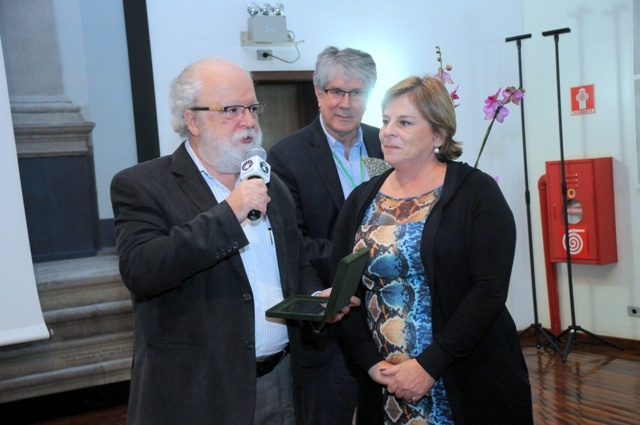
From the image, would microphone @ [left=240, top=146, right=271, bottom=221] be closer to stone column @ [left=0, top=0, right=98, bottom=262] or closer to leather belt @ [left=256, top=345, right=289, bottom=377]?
leather belt @ [left=256, top=345, right=289, bottom=377]

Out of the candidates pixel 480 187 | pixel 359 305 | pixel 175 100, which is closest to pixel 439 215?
pixel 480 187

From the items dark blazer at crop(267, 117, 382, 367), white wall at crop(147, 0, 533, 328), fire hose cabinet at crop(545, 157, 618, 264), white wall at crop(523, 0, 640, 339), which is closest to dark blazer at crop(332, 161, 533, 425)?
dark blazer at crop(267, 117, 382, 367)

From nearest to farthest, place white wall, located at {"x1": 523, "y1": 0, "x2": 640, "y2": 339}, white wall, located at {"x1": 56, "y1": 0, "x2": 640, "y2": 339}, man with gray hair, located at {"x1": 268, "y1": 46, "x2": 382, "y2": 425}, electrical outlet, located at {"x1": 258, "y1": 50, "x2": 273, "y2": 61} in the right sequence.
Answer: man with gray hair, located at {"x1": 268, "y1": 46, "x2": 382, "y2": 425}
white wall, located at {"x1": 56, "y1": 0, "x2": 640, "y2": 339}
electrical outlet, located at {"x1": 258, "y1": 50, "x2": 273, "y2": 61}
white wall, located at {"x1": 523, "y1": 0, "x2": 640, "y2": 339}

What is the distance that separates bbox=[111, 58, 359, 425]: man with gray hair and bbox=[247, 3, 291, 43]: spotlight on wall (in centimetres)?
292

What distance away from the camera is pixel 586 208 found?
545 cm

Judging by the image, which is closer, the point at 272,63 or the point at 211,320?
the point at 211,320

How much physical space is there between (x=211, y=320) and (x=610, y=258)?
14.8 feet

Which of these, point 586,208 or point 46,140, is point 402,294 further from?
point 586,208

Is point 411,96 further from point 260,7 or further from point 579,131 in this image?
point 579,131

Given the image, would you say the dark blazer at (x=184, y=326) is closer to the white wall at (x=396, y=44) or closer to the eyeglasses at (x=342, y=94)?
the eyeglasses at (x=342, y=94)

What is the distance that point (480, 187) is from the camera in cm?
201

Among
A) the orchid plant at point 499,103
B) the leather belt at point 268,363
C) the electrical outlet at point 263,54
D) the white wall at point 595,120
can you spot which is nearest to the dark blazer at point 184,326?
the leather belt at point 268,363

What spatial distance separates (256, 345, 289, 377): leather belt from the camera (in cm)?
193

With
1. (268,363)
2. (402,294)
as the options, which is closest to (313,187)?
(402,294)
